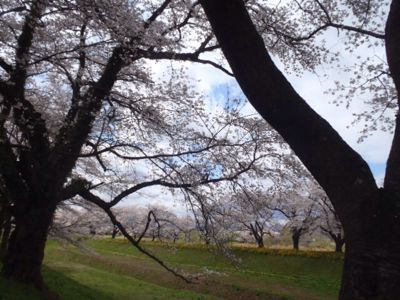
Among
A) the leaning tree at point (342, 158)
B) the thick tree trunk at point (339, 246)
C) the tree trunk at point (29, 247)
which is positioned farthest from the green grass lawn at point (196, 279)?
the leaning tree at point (342, 158)

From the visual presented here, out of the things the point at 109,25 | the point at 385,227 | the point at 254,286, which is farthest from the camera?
the point at 254,286

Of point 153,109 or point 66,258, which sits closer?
point 153,109

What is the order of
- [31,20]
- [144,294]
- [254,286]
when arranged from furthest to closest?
1. [254,286]
2. [144,294]
3. [31,20]

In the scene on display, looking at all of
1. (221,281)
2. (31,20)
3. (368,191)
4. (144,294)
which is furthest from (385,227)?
(221,281)

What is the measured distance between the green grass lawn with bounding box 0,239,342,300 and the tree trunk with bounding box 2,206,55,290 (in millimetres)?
389

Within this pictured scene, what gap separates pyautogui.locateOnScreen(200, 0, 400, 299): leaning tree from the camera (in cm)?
266

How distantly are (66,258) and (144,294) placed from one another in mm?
18894

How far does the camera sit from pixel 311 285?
23.6m

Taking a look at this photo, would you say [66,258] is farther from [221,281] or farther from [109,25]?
[109,25]

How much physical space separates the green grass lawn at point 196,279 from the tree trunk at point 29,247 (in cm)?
39

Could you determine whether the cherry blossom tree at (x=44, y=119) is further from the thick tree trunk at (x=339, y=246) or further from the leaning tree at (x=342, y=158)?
the thick tree trunk at (x=339, y=246)

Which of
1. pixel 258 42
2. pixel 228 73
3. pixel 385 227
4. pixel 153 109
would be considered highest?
pixel 228 73

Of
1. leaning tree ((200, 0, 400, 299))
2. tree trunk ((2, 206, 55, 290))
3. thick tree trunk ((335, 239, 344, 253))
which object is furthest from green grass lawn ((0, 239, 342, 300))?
leaning tree ((200, 0, 400, 299))

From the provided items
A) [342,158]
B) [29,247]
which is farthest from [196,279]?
[342,158]
